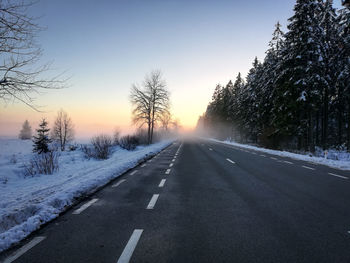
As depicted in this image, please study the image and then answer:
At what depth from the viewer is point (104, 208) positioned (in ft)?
15.5

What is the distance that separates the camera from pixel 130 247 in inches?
116

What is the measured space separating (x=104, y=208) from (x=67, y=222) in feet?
2.96

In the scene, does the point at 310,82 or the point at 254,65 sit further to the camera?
the point at 254,65

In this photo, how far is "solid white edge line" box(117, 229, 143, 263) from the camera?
2.66 meters

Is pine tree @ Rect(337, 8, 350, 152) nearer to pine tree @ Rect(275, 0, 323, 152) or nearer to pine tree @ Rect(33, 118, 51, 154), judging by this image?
pine tree @ Rect(275, 0, 323, 152)

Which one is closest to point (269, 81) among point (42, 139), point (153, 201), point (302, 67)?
point (302, 67)

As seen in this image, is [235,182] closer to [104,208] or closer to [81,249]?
[104,208]

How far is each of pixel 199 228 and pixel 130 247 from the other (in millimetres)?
1278

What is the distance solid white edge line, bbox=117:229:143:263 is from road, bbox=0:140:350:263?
1cm

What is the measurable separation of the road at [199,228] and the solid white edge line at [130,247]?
13mm

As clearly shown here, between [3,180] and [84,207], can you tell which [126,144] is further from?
[84,207]

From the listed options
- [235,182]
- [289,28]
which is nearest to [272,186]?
[235,182]

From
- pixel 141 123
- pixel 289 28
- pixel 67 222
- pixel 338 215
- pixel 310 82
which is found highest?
pixel 289 28

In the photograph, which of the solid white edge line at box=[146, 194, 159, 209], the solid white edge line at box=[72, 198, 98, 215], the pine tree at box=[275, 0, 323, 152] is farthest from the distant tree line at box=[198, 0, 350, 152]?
the solid white edge line at box=[72, 198, 98, 215]
